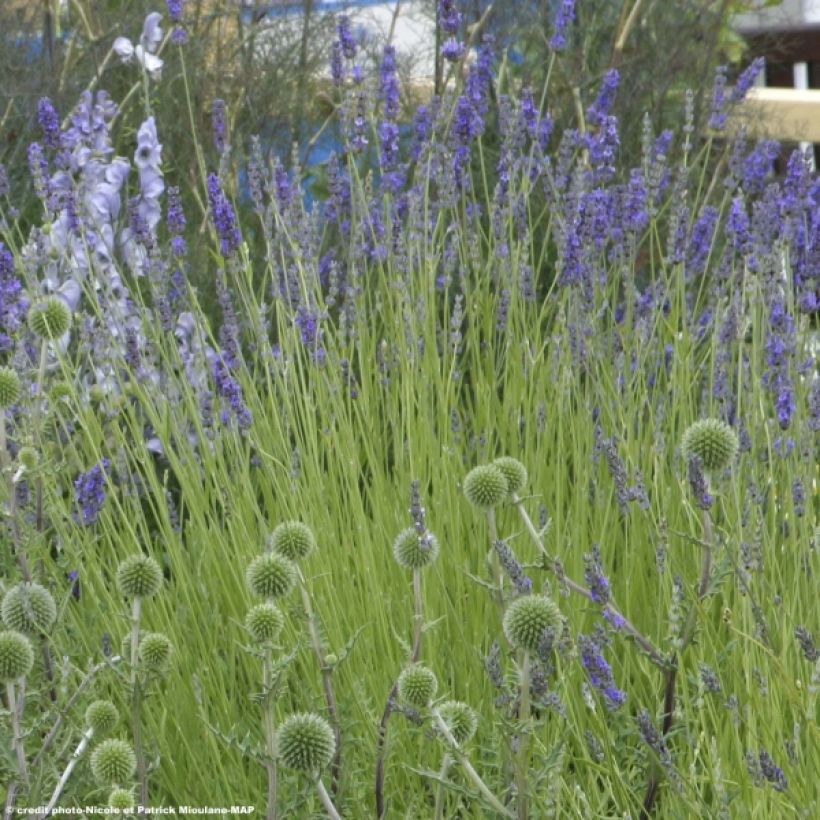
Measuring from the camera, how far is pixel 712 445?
2082 millimetres

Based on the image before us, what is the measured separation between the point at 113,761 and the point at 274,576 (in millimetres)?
338

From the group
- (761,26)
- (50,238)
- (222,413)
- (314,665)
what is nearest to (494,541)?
(314,665)

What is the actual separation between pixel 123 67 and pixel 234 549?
3344 millimetres

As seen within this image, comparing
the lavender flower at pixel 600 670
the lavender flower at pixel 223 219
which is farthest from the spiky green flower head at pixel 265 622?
the lavender flower at pixel 223 219

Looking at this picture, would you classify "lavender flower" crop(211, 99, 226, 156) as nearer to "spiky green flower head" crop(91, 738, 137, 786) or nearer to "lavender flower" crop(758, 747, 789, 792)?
"spiky green flower head" crop(91, 738, 137, 786)

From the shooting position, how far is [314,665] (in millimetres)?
2969

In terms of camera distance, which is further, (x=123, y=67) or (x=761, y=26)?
(x=761, y=26)

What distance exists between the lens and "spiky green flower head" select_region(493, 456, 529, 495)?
225 cm

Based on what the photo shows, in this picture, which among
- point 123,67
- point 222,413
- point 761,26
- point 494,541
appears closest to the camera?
point 494,541

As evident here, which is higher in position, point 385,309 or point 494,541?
point 494,541

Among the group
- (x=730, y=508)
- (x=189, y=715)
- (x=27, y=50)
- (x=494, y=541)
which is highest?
(x=27, y=50)

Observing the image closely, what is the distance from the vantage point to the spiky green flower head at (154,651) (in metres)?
2.19

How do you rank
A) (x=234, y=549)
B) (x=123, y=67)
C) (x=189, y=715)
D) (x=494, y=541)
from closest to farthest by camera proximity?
(x=494, y=541) < (x=189, y=715) < (x=234, y=549) < (x=123, y=67)

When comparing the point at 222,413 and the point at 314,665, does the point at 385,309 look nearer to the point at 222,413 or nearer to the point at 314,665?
the point at 222,413
